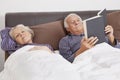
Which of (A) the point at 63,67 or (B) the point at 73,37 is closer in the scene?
(A) the point at 63,67

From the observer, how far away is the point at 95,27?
1927mm

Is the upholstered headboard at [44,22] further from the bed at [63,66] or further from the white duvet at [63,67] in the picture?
the white duvet at [63,67]

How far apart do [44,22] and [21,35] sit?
0.33 meters

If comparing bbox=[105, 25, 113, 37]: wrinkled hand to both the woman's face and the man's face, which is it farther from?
the woman's face

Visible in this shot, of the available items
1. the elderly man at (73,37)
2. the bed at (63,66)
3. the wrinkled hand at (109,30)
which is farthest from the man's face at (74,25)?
the bed at (63,66)

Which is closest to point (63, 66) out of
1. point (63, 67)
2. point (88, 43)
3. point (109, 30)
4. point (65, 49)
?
point (63, 67)

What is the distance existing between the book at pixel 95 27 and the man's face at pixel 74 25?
0.26 m

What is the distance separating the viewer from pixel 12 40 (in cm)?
220

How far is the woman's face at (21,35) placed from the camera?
7.00 ft

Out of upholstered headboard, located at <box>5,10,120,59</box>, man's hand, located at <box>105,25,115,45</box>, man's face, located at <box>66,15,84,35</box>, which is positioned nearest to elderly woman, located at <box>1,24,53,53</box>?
upholstered headboard, located at <box>5,10,120,59</box>

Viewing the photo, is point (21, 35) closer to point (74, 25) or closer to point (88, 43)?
point (74, 25)
